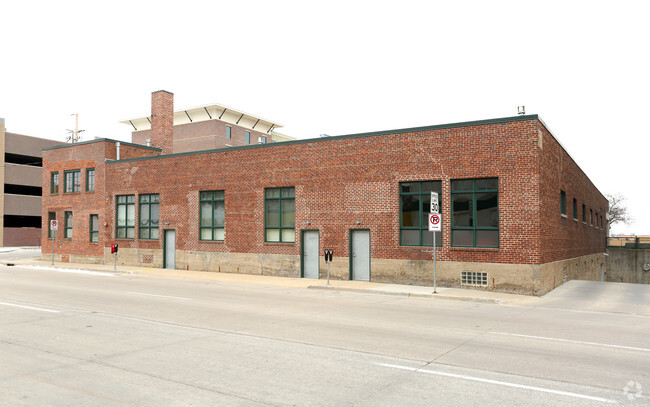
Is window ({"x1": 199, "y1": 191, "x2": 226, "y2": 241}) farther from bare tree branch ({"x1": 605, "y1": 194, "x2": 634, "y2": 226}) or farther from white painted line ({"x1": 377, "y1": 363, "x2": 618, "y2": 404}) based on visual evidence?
bare tree branch ({"x1": 605, "y1": 194, "x2": 634, "y2": 226})

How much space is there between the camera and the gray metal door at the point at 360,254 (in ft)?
69.3

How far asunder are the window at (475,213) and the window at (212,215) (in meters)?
12.3

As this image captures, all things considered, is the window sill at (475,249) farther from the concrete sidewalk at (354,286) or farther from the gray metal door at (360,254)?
the gray metal door at (360,254)

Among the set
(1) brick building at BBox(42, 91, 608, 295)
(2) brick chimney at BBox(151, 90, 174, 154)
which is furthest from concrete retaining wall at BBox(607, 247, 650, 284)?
(2) brick chimney at BBox(151, 90, 174, 154)

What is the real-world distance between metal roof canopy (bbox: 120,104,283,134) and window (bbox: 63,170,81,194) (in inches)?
1393

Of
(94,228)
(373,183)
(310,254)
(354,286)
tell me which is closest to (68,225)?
(94,228)

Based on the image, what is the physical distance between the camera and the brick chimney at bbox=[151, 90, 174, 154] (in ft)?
112

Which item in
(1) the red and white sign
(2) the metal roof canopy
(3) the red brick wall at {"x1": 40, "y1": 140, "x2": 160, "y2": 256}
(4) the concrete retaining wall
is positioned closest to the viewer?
(1) the red and white sign

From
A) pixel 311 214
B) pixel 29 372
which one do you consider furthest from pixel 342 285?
pixel 29 372

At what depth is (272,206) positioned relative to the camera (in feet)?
78.6

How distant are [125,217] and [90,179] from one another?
4.47 metres

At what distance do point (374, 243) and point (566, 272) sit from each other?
1010cm

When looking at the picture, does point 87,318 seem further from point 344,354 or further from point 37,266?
point 37,266

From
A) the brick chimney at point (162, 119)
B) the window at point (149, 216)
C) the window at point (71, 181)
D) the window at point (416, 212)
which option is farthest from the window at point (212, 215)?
the window at point (71, 181)
